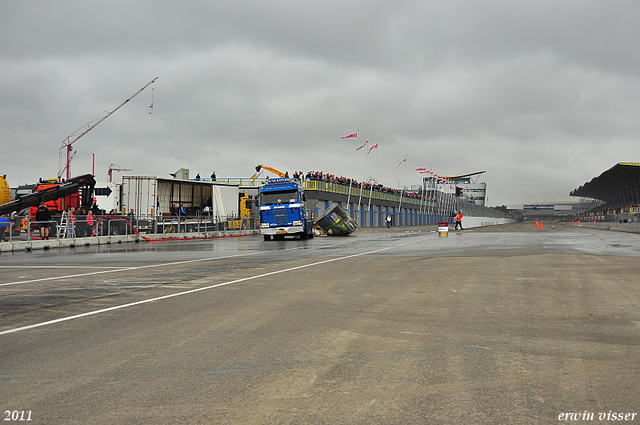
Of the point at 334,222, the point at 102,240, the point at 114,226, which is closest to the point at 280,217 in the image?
the point at 334,222

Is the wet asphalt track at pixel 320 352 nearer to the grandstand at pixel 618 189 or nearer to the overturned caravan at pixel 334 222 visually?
the overturned caravan at pixel 334 222

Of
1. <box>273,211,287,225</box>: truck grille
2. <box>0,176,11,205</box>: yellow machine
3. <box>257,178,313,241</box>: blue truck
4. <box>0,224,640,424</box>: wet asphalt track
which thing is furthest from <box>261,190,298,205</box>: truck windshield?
<box>0,224,640,424</box>: wet asphalt track

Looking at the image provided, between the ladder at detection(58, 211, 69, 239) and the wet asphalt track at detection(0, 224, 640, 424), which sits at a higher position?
the ladder at detection(58, 211, 69, 239)

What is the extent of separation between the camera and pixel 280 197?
32969mm

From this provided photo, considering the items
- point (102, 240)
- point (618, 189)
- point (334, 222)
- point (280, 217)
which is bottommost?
point (102, 240)

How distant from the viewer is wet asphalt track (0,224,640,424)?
12.5 feet

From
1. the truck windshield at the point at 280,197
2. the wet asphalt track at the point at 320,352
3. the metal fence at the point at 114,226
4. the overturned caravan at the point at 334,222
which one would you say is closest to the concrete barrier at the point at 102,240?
the metal fence at the point at 114,226

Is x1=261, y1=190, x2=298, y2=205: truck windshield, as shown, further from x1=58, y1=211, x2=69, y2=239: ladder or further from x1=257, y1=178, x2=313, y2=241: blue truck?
x1=58, y1=211, x2=69, y2=239: ladder

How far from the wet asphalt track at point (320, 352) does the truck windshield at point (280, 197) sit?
73.3ft

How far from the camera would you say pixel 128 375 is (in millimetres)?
4570

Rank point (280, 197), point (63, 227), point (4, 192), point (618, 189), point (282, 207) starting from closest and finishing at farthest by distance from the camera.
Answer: point (63, 227)
point (4, 192)
point (282, 207)
point (280, 197)
point (618, 189)

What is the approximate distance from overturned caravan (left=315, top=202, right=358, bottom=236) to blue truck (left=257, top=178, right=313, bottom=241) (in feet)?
24.5

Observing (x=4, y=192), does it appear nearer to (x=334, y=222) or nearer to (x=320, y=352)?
(x=334, y=222)

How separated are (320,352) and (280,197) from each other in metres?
27.9
